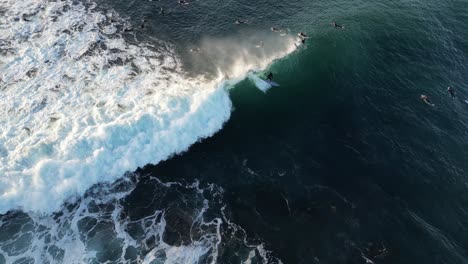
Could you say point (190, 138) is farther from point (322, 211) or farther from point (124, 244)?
point (322, 211)

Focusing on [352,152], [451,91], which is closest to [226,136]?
[352,152]

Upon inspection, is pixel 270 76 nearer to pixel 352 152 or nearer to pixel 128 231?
pixel 352 152

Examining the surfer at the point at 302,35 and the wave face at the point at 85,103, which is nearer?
the wave face at the point at 85,103

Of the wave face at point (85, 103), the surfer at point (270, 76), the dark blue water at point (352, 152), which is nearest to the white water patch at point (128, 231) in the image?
the wave face at point (85, 103)

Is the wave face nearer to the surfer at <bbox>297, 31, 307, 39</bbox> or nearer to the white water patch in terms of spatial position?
the white water patch

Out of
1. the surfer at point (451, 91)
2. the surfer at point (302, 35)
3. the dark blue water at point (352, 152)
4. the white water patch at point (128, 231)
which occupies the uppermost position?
the surfer at point (302, 35)

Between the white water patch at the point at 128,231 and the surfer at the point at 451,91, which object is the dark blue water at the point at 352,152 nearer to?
the surfer at the point at 451,91
